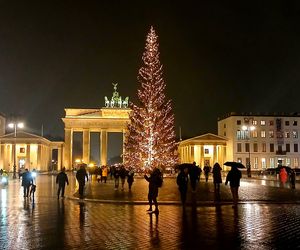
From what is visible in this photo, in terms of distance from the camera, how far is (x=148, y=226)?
49.1ft

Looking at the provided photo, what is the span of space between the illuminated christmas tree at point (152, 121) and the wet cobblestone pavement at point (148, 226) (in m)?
23.0

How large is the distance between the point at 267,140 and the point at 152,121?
66.1 meters

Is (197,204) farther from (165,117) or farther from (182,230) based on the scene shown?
(165,117)

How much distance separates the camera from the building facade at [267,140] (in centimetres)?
10656

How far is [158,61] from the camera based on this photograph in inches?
1769

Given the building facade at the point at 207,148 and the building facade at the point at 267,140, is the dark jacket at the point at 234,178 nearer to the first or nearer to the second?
the building facade at the point at 267,140

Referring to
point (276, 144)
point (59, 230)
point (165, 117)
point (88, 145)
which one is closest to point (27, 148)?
point (88, 145)

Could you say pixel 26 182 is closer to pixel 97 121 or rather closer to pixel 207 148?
pixel 97 121

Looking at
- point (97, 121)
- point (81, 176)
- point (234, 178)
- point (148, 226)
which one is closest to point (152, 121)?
point (81, 176)

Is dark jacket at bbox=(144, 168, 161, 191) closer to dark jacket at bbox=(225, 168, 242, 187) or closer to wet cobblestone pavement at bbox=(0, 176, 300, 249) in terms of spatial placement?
wet cobblestone pavement at bbox=(0, 176, 300, 249)

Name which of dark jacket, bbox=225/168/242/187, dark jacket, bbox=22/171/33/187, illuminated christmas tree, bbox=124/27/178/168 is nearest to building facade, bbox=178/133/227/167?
illuminated christmas tree, bbox=124/27/178/168

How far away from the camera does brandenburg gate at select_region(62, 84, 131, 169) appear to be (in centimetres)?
10981

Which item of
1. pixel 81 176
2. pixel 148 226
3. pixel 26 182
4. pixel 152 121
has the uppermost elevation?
pixel 152 121

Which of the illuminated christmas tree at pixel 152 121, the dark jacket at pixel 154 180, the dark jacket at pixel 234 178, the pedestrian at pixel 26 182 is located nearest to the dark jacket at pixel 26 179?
the pedestrian at pixel 26 182
